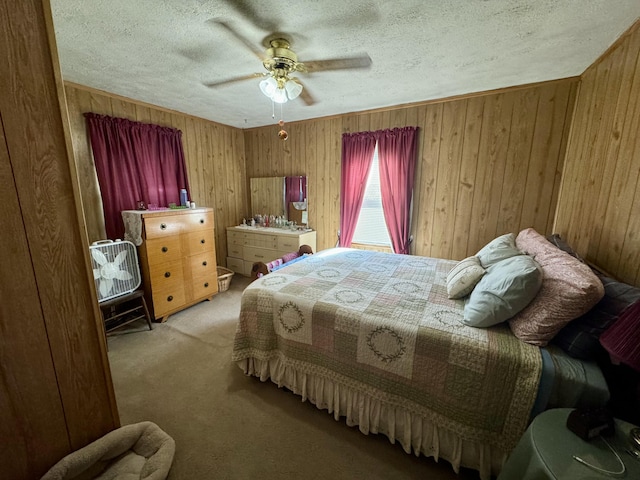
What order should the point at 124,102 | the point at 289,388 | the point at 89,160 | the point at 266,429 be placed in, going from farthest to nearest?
the point at 124,102 → the point at 89,160 → the point at 289,388 → the point at 266,429

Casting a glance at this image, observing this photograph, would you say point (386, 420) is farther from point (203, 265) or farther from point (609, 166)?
point (203, 265)

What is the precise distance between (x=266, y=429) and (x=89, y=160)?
309cm

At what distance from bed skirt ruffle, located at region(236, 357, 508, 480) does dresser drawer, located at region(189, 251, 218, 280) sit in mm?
1735

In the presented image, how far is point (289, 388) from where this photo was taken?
72.7 inches

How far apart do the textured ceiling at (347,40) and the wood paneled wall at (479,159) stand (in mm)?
248

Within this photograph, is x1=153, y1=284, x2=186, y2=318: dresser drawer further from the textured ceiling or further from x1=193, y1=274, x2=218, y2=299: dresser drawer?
the textured ceiling

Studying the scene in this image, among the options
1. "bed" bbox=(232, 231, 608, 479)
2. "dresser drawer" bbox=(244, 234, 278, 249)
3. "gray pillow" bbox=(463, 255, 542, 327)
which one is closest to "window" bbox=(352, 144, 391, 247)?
"dresser drawer" bbox=(244, 234, 278, 249)

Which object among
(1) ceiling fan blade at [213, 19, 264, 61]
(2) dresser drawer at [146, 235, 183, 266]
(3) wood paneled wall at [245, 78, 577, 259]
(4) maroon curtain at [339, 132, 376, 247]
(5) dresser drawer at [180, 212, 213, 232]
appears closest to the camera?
(1) ceiling fan blade at [213, 19, 264, 61]

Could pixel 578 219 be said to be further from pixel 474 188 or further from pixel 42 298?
pixel 42 298

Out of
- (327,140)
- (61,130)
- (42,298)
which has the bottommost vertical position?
(42,298)

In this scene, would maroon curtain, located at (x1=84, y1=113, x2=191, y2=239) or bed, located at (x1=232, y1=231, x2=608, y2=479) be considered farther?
maroon curtain, located at (x1=84, y1=113, x2=191, y2=239)

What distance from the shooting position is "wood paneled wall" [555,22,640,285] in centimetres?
147

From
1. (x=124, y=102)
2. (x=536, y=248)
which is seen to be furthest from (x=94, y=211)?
(x=536, y=248)

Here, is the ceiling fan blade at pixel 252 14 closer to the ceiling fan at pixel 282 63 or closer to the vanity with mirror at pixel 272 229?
the ceiling fan at pixel 282 63
